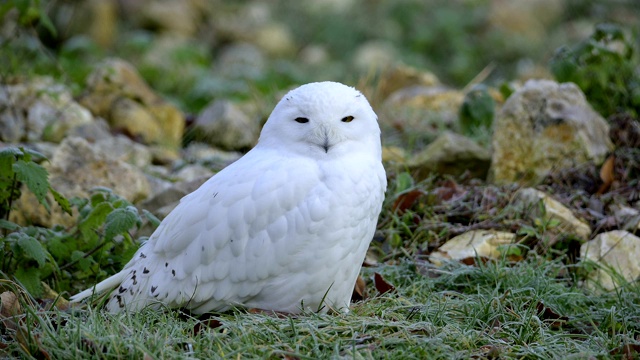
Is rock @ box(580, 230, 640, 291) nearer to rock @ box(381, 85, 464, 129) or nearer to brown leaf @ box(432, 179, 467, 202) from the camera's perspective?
brown leaf @ box(432, 179, 467, 202)

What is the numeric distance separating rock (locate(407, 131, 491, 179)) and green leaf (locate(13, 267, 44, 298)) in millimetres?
2127

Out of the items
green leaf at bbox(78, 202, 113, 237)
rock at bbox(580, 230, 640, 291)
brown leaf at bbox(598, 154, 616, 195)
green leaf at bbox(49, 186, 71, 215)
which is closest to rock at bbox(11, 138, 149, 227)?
green leaf at bbox(78, 202, 113, 237)

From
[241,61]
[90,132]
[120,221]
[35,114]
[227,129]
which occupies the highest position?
[120,221]

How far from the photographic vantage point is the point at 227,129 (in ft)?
20.3

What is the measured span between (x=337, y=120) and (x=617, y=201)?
197 cm

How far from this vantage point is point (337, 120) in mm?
3352

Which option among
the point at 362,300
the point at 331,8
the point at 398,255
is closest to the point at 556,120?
the point at 398,255

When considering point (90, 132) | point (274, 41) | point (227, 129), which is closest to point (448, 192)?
point (227, 129)

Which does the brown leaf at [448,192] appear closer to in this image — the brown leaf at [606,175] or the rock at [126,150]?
the brown leaf at [606,175]

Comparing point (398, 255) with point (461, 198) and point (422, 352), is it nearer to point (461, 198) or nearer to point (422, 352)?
point (461, 198)

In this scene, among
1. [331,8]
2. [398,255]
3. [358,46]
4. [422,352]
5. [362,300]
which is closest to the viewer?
[422,352]

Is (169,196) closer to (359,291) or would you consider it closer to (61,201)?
(61,201)

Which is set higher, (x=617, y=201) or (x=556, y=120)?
(x=556, y=120)

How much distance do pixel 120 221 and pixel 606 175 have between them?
266 cm
